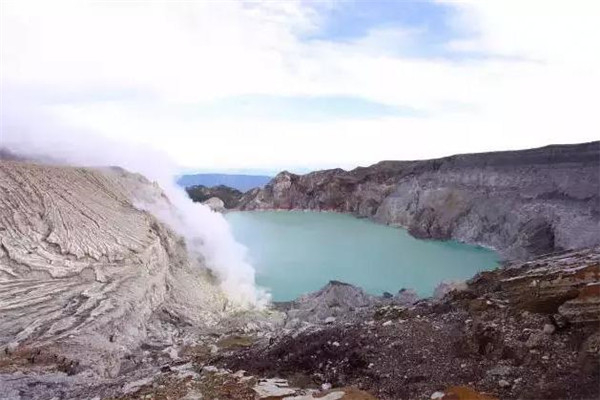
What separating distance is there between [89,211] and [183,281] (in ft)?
12.2

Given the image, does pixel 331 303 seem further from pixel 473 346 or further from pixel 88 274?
pixel 473 346

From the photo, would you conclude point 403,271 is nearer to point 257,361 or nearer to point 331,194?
point 257,361

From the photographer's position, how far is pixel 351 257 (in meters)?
30.0

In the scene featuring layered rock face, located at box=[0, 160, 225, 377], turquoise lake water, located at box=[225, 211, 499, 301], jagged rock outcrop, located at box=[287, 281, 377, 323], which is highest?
layered rock face, located at box=[0, 160, 225, 377]

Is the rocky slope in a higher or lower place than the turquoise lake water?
higher

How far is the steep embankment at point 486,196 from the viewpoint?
1225 inches

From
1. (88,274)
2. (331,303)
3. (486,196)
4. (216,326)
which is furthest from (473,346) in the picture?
(486,196)

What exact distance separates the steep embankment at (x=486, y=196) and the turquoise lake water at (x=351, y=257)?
1829mm

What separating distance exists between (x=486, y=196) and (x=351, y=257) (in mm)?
14625

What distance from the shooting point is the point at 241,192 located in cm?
6788

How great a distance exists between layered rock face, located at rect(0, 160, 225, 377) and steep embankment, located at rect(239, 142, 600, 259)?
19223 mm

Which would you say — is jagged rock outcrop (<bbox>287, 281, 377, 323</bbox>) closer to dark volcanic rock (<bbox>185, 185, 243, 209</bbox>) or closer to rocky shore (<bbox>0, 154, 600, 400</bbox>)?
rocky shore (<bbox>0, 154, 600, 400</bbox>)

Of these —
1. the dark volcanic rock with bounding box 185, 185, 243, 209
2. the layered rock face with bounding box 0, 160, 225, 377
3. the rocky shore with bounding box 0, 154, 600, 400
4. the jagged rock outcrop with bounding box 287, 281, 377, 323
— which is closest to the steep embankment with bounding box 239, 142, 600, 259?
the dark volcanic rock with bounding box 185, 185, 243, 209

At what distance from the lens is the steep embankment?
1225 inches
